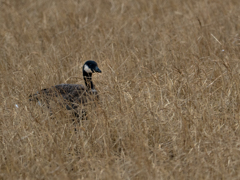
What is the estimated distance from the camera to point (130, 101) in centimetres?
448

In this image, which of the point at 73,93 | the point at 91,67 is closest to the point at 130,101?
the point at 73,93

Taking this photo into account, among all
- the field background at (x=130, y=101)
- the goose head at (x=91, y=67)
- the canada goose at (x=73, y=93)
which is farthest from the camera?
the goose head at (x=91, y=67)

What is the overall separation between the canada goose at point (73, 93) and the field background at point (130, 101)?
0.50 feet

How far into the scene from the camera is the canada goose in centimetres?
462

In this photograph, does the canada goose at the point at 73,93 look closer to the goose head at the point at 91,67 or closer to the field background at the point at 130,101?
the goose head at the point at 91,67

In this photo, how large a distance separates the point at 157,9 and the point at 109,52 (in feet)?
8.99

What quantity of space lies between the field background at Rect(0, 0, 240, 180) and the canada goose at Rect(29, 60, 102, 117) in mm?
152

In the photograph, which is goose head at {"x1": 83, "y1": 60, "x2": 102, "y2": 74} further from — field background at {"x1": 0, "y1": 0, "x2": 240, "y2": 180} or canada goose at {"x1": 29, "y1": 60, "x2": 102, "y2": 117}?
field background at {"x1": 0, "y1": 0, "x2": 240, "y2": 180}

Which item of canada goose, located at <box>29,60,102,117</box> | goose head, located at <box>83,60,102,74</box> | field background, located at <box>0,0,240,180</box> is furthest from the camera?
goose head, located at <box>83,60,102,74</box>

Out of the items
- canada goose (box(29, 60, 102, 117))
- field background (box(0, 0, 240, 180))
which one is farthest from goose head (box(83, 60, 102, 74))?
field background (box(0, 0, 240, 180))

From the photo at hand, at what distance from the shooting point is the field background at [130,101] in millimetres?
3574

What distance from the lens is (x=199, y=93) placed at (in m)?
4.60

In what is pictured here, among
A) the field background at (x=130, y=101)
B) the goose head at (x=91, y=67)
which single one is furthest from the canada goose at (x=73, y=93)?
the field background at (x=130, y=101)

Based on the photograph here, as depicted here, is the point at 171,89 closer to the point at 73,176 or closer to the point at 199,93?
the point at 199,93
